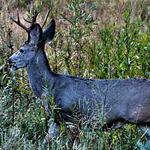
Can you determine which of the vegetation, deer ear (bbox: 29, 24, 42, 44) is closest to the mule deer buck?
deer ear (bbox: 29, 24, 42, 44)

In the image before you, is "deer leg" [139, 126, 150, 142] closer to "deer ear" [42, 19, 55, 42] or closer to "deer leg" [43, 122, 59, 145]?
"deer leg" [43, 122, 59, 145]

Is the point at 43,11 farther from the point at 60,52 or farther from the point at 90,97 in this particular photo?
the point at 90,97

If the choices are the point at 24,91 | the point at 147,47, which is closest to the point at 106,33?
the point at 147,47

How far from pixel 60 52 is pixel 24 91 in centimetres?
123

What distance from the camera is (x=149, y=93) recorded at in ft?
22.9

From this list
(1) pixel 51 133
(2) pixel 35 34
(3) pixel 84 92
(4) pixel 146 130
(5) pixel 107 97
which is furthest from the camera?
(2) pixel 35 34

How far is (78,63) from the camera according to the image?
8617 mm

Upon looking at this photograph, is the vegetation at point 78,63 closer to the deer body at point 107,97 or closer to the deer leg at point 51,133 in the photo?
the deer leg at point 51,133

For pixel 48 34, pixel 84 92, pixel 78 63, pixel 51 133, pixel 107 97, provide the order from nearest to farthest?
pixel 51 133 < pixel 107 97 < pixel 84 92 < pixel 48 34 < pixel 78 63

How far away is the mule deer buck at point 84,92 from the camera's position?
22.9 feet

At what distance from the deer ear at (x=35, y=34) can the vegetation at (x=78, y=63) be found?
29 centimetres

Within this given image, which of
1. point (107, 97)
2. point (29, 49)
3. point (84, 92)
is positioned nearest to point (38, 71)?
point (29, 49)

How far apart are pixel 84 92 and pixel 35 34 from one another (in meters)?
0.89

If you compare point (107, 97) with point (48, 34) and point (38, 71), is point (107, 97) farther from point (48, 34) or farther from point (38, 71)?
point (48, 34)
